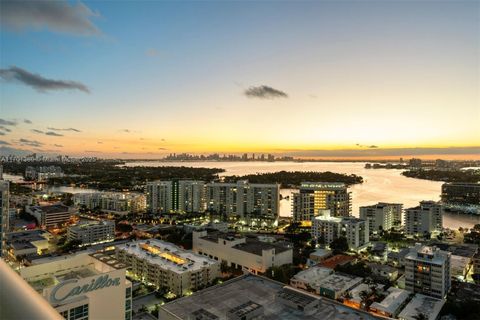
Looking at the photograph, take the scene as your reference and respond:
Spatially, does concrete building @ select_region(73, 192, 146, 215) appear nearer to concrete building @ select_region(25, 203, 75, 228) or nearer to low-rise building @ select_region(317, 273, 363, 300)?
concrete building @ select_region(25, 203, 75, 228)

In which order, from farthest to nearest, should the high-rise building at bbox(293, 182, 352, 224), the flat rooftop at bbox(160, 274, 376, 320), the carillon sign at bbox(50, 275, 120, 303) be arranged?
the high-rise building at bbox(293, 182, 352, 224), the flat rooftop at bbox(160, 274, 376, 320), the carillon sign at bbox(50, 275, 120, 303)

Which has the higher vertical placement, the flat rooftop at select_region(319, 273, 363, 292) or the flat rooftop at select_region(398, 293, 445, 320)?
the flat rooftop at select_region(319, 273, 363, 292)

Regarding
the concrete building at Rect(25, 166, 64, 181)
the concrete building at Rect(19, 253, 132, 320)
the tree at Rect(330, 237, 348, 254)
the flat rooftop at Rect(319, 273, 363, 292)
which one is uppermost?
the concrete building at Rect(19, 253, 132, 320)

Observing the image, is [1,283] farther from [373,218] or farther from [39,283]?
[373,218]

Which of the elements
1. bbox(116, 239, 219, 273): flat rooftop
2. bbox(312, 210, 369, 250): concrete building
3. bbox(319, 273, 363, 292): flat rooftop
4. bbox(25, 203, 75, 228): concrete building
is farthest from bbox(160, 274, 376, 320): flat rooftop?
bbox(25, 203, 75, 228): concrete building

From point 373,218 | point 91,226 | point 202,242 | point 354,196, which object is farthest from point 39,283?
point 354,196

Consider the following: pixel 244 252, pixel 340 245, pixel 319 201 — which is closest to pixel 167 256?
pixel 244 252

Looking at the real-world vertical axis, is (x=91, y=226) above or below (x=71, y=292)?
below

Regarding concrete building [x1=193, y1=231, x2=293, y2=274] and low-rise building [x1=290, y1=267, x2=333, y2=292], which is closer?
low-rise building [x1=290, y1=267, x2=333, y2=292]
